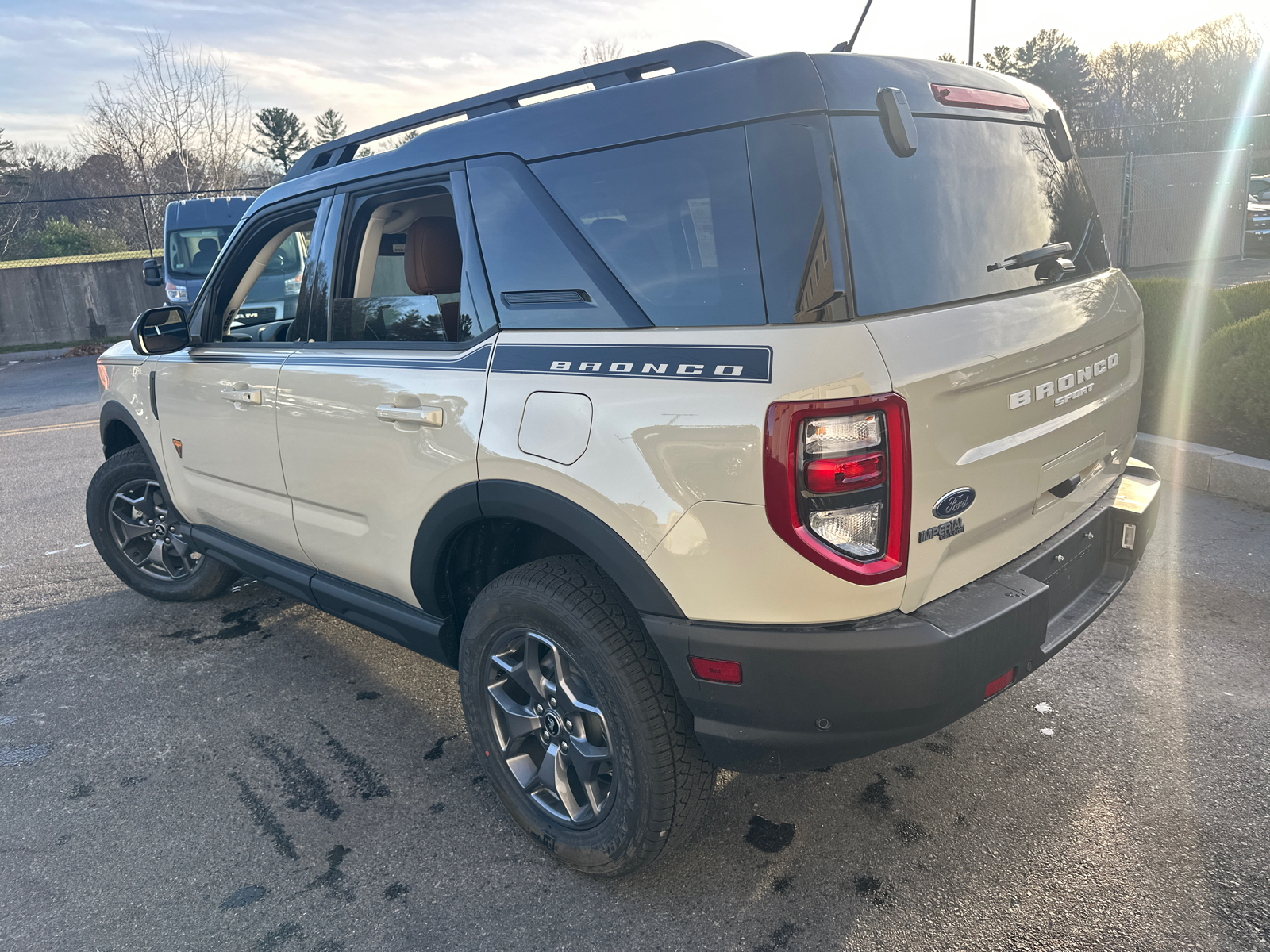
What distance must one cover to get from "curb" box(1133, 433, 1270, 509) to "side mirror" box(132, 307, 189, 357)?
477 centimetres

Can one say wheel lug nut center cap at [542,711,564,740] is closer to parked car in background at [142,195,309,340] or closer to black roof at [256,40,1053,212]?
black roof at [256,40,1053,212]

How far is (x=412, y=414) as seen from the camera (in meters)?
2.60

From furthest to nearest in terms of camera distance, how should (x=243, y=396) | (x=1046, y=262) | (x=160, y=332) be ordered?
1. (x=160, y=332)
2. (x=243, y=396)
3. (x=1046, y=262)

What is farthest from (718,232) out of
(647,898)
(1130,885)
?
(1130,885)

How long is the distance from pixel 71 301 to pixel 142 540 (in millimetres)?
17211

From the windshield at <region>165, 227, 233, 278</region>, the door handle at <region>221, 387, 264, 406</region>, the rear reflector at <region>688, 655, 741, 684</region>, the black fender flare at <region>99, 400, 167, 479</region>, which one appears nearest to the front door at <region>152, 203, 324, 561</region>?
the door handle at <region>221, 387, 264, 406</region>

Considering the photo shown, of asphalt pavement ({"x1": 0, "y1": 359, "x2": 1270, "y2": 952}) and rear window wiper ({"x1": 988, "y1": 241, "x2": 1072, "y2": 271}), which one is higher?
rear window wiper ({"x1": 988, "y1": 241, "x2": 1072, "y2": 271})

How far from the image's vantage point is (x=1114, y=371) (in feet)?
8.53

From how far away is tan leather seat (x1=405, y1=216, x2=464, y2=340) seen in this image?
8.77 feet

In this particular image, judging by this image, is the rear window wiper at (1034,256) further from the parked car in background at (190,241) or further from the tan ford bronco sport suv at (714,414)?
the parked car in background at (190,241)

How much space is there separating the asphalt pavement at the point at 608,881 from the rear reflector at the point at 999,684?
56 centimetres

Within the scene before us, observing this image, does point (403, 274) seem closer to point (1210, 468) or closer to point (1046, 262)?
point (1046, 262)

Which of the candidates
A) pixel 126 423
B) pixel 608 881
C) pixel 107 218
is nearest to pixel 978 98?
pixel 608 881

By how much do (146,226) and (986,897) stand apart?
72.1ft
